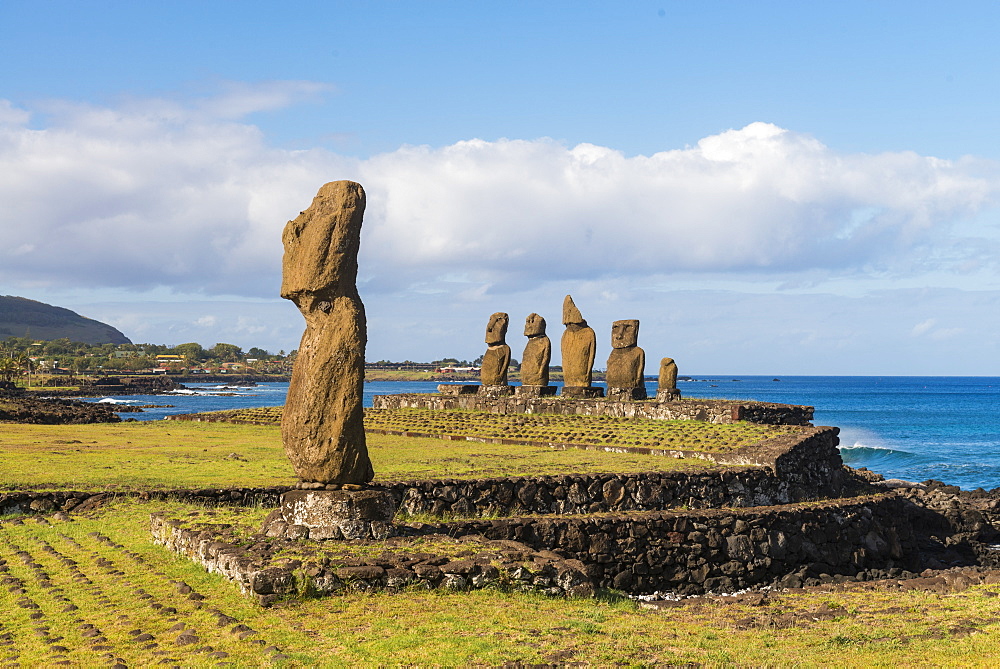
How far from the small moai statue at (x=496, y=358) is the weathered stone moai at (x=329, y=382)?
25.3 metres

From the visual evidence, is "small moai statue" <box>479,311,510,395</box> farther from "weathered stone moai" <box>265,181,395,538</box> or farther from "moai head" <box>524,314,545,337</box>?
"weathered stone moai" <box>265,181,395,538</box>

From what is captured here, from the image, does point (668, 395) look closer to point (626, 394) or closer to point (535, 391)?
point (626, 394)

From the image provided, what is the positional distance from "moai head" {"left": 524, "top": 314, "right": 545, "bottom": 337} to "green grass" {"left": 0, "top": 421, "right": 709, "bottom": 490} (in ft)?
28.2

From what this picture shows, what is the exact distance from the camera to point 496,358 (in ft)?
123

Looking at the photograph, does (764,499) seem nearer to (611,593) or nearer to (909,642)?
(611,593)

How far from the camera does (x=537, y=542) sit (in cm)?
1539


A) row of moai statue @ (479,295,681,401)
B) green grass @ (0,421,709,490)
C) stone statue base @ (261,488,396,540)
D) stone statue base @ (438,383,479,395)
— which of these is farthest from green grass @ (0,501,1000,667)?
stone statue base @ (438,383,479,395)

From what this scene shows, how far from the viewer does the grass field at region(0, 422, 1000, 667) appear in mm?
7848

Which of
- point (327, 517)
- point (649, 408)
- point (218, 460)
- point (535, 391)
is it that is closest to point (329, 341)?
point (327, 517)

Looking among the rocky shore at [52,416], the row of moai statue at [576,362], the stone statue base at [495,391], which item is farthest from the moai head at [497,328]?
the rocky shore at [52,416]

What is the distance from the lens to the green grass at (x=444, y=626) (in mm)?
7836

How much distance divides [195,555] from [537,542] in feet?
19.6

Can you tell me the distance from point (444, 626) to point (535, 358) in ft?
91.3

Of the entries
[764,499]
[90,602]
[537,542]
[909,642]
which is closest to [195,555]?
[90,602]
